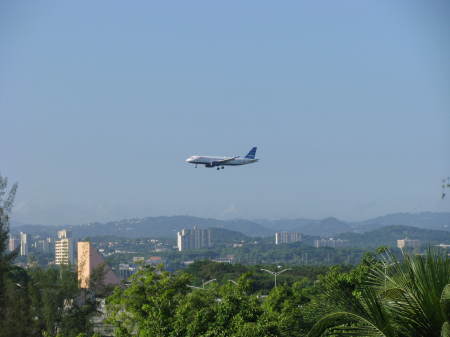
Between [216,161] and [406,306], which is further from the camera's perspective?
[216,161]

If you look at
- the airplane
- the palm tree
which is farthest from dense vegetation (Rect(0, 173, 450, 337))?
the airplane

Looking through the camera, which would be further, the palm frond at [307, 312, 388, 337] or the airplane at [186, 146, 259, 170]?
the airplane at [186, 146, 259, 170]

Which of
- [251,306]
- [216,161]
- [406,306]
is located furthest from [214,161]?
[406,306]

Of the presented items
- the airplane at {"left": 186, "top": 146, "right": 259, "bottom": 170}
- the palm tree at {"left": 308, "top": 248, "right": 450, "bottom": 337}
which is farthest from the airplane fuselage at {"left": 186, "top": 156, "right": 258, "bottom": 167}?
the palm tree at {"left": 308, "top": 248, "right": 450, "bottom": 337}

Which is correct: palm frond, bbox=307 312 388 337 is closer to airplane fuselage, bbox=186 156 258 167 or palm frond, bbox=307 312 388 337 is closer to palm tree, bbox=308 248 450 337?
palm tree, bbox=308 248 450 337

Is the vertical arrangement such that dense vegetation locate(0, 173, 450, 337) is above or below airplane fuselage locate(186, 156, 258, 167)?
below

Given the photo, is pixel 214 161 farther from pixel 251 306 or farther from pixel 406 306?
pixel 406 306

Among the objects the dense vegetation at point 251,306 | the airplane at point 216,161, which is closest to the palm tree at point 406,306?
the dense vegetation at point 251,306

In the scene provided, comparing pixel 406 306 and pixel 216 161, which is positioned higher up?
pixel 216 161

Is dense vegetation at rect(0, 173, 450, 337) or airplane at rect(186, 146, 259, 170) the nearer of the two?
dense vegetation at rect(0, 173, 450, 337)

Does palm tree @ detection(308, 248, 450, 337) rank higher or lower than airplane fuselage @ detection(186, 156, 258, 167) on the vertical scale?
lower

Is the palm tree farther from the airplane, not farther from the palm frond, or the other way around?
the airplane
